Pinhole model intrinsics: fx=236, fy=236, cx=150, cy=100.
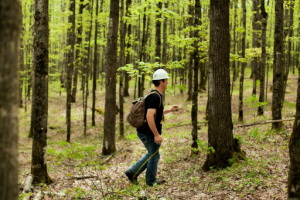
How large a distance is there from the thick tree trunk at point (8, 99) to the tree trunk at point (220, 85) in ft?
16.5

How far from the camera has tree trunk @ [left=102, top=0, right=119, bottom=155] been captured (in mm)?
9266

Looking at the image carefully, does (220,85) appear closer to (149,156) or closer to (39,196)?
(149,156)

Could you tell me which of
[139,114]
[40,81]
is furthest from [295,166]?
[40,81]

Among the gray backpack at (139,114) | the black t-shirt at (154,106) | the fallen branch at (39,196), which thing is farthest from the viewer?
the gray backpack at (139,114)

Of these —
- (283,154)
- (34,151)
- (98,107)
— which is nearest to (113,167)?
(34,151)

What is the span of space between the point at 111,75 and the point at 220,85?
198 inches

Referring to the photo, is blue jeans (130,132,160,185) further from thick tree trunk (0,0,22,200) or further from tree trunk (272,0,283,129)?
tree trunk (272,0,283,129)

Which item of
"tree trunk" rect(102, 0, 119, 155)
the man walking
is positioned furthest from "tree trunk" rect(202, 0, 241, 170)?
"tree trunk" rect(102, 0, 119, 155)

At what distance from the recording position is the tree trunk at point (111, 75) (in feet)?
30.4

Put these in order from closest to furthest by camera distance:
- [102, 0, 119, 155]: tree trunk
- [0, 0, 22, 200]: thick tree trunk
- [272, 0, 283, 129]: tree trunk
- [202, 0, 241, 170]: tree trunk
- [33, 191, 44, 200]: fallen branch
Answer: [0, 0, 22, 200]: thick tree trunk → [33, 191, 44, 200]: fallen branch → [202, 0, 241, 170]: tree trunk → [272, 0, 283, 129]: tree trunk → [102, 0, 119, 155]: tree trunk

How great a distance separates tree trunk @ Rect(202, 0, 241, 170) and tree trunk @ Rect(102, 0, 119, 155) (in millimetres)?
4563

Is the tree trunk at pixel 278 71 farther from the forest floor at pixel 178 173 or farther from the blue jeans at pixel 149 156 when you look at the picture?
the blue jeans at pixel 149 156

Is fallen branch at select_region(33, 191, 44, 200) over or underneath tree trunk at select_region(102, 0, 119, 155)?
underneath

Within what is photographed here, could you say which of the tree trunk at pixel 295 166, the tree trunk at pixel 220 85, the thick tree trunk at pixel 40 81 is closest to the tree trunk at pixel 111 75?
the thick tree trunk at pixel 40 81
